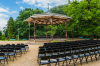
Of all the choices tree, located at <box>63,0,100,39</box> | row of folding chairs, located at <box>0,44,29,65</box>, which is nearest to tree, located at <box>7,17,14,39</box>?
tree, located at <box>63,0,100,39</box>

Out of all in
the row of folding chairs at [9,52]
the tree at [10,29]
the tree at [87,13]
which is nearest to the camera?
the row of folding chairs at [9,52]

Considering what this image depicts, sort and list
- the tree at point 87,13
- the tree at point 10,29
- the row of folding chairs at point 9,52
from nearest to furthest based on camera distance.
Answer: the row of folding chairs at point 9,52, the tree at point 87,13, the tree at point 10,29

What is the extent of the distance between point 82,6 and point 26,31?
22.4 m

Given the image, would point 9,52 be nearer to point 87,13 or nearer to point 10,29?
point 87,13

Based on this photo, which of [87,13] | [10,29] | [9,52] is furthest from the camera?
[10,29]

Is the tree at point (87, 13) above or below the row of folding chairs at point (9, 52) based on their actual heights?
above

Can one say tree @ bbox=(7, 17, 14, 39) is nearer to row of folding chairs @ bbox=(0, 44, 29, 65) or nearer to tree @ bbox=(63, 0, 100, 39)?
tree @ bbox=(63, 0, 100, 39)

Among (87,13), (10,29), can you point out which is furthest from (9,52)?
(10,29)

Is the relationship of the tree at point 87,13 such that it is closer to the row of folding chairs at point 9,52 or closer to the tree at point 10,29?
the row of folding chairs at point 9,52

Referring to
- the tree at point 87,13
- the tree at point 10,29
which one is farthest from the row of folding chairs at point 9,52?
the tree at point 10,29

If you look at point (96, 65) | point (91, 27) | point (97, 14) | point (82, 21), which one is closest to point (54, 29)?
point (82, 21)

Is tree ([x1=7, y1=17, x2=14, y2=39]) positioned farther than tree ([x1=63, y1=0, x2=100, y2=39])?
Yes

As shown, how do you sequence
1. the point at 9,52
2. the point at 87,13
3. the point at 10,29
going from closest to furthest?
1. the point at 9,52
2. the point at 87,13
3. the point at 10,29

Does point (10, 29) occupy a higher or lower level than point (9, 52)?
higher
